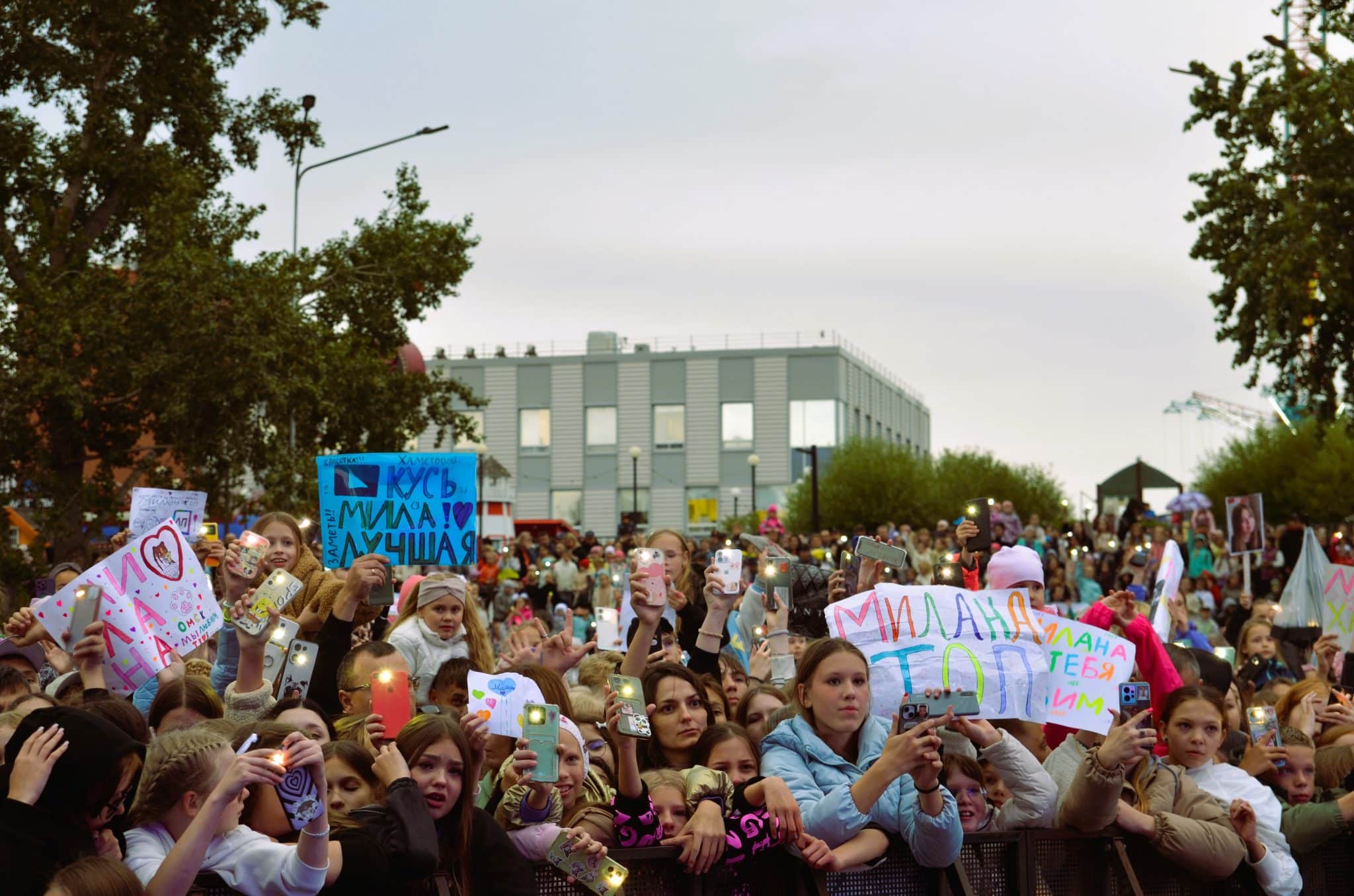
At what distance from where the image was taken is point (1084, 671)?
7023mm

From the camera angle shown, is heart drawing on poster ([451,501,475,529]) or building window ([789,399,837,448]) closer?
heart drawing on poster ([451,501,475,529])

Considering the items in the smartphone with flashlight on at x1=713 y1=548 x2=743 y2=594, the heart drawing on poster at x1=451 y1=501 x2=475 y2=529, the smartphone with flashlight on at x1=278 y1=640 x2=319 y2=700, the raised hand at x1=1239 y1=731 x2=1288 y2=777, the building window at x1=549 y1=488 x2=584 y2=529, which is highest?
the building window at x1=549 y1=488 x2=584 y2=529

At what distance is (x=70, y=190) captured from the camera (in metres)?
22.8

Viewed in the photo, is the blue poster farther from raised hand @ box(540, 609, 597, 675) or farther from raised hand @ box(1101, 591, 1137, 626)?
raised hand @ box(1101, 591, 1137, 626)

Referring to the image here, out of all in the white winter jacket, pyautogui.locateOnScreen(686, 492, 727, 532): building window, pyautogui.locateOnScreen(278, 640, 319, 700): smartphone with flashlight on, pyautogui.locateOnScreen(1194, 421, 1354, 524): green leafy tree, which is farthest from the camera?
pyautogui.locateOnScreen(686, 492, 727, 532): building window

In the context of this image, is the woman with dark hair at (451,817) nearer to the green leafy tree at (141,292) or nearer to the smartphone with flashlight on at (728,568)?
the smartphone with flashlight on at (728,568)

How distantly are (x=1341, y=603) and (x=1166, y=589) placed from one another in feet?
13.8

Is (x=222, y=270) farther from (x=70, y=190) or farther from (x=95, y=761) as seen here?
(x=95, y=761)

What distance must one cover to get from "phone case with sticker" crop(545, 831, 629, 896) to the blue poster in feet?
11.4

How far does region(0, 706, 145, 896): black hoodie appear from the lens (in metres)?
4.46

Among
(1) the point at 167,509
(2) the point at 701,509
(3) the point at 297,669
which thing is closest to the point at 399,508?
(1) the point at 167,509

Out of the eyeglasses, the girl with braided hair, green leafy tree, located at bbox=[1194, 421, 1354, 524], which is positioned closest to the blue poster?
the eyeglasses

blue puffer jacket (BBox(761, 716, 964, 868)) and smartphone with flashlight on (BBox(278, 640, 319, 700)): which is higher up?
smartphone with flashlight on (BBox(278, 640, 319, 700))

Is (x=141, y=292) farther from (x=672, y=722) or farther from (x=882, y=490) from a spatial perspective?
(x=882, y=490)
